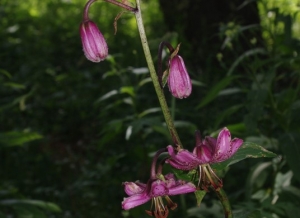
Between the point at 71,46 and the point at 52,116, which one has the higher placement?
the point at 71,46

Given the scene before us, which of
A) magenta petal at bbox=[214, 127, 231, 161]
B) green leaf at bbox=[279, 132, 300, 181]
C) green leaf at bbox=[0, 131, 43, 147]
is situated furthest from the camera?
green leaf at bbox=[0, 131, 43, 147]

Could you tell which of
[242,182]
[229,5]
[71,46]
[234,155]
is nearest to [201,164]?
[234,155]

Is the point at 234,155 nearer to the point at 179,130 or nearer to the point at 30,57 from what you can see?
the point at 179,130

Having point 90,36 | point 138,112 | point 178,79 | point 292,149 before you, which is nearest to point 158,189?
point 178,79

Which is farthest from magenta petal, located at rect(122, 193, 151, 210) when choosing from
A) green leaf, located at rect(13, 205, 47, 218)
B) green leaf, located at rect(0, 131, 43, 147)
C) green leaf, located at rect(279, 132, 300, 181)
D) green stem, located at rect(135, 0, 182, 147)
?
green leaf, located at rect(0, 131, 43, 147)

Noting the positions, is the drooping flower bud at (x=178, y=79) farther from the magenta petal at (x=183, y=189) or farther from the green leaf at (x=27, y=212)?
the green leaf at (x=27, y=212)

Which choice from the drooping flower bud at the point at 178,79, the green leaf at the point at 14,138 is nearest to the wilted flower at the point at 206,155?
the drooping flower bud at the point at 178,79

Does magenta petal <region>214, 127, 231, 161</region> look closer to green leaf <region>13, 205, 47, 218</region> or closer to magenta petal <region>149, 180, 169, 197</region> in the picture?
magenta petal <region>149, 180, 169, 197</region>
